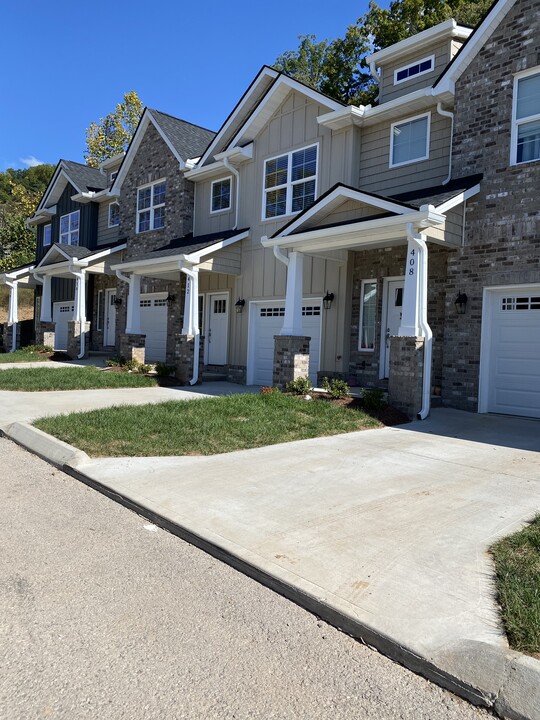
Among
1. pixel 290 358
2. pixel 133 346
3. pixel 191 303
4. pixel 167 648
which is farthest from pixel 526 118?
pixel 133 346

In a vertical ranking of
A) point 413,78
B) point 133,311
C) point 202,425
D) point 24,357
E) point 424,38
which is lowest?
point 202,425

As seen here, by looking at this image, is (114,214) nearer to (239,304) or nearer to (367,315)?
(239,304)

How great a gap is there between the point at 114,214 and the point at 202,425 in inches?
646

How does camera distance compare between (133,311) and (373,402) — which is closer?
(373,402)

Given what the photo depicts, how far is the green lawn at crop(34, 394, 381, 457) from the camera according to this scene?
7215 mm

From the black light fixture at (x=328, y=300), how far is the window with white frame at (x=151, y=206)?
301 inches

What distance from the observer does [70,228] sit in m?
24.5

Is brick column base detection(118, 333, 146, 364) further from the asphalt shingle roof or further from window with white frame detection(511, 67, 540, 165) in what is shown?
window with white frame detection(511, 67, 540, 165)

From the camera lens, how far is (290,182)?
48.0 ft

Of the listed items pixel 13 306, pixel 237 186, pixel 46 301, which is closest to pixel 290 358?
pixel 237 186

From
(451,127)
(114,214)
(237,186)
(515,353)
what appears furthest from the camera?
(114,214)

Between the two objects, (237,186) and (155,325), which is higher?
(237,186)

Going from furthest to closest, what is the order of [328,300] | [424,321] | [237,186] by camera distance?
[237,186] → [328,300] → [424,321]

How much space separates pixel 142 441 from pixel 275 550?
3.70 metres
